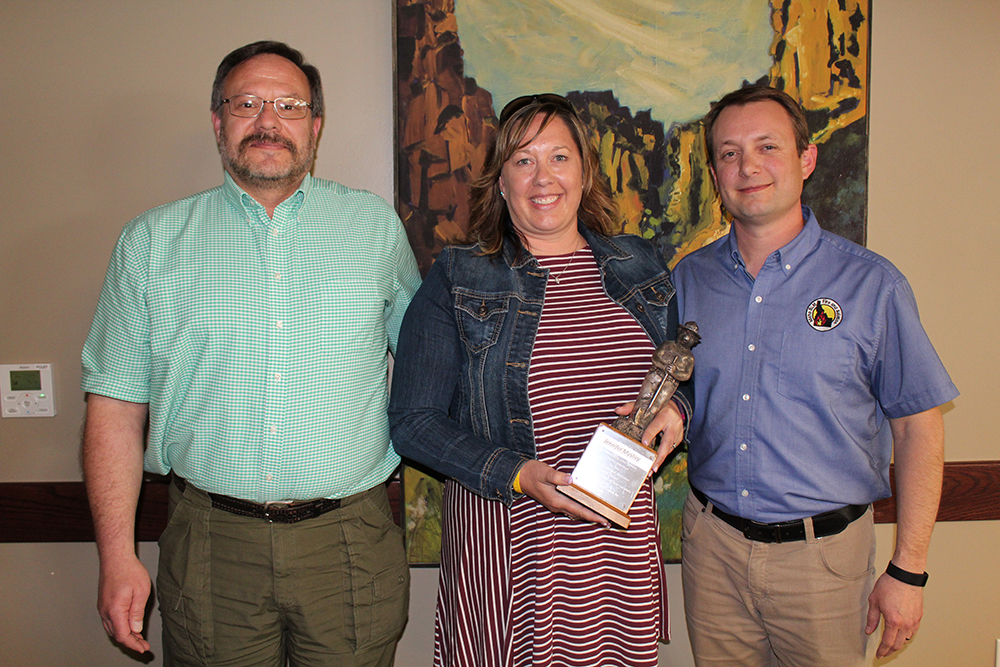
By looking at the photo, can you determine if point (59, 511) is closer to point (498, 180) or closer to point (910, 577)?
point (498, 180)

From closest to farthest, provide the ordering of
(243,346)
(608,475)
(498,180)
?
(608,475)
(243,346)
(498,180)

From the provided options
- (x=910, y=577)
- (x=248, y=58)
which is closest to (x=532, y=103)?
(x=248, y=58)

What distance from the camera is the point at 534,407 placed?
1617 millimetres

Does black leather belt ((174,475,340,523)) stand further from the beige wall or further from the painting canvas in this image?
the beige wall

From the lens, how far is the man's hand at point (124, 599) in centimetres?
167

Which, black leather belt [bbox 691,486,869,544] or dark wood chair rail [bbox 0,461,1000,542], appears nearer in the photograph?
black leather belt [bbox 691,486,869,544]

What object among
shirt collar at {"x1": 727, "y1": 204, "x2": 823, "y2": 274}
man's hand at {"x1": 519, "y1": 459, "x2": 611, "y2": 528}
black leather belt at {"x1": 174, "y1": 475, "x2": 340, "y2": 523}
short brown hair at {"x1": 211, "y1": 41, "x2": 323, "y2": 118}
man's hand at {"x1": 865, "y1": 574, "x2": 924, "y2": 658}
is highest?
short brown hair at {"x1": 211, "y1": 41, "x2": 323, "y2": 118}

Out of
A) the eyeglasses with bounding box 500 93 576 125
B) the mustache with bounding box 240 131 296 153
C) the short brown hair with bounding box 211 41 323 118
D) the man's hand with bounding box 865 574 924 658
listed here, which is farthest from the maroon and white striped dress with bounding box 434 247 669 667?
the short brown hair with bounding box 211 41 323 118

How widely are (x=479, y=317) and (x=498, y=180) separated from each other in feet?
1.45

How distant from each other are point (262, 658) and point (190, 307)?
108 centimetres

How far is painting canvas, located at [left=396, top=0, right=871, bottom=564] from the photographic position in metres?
2.16

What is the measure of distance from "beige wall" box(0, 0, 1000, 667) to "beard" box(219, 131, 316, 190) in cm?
51

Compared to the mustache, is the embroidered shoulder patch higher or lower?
lower

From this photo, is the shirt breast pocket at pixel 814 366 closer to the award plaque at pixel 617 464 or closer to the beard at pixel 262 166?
the award plaque at pixel 617 464
